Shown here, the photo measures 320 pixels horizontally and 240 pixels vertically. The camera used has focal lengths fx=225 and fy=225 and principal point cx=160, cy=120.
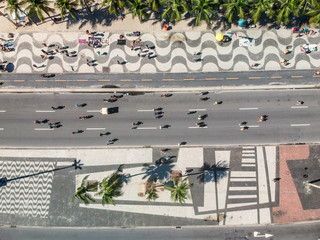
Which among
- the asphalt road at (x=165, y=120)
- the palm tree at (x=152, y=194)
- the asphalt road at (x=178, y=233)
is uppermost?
the asphalt road at (x=165, y=120)

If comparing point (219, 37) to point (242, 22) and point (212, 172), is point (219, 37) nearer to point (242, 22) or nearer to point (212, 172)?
point (242, 22)

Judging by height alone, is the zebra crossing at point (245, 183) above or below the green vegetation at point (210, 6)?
below

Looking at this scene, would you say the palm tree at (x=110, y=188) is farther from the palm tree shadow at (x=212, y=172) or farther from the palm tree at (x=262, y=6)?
the palm tree at (x=262, y=6)

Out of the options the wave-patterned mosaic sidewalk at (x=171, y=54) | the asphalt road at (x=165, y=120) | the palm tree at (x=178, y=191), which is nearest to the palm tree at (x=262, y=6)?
the wave-patterned mosaic sidewalk at (x=171, y=54)

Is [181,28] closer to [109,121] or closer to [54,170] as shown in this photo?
[109,121]

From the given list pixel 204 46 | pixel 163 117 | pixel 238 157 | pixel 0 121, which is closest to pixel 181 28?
pixel 204 46

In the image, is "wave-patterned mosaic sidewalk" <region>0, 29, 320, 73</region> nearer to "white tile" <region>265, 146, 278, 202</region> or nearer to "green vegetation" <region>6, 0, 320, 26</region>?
"green vegetation" <region>6, 0, 320, 26</region>

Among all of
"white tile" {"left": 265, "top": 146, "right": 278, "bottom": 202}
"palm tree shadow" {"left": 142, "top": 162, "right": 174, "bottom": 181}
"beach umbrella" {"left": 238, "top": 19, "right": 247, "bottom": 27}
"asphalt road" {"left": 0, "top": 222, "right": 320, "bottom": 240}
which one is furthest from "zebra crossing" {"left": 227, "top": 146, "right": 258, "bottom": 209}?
"beach umbrella" {"left": 238, "top": 19, "right": 247, "bottom": 27}
